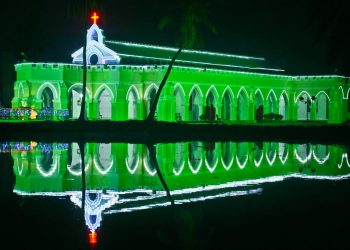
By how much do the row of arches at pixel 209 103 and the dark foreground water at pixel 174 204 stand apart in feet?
84.8

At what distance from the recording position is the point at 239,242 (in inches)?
284

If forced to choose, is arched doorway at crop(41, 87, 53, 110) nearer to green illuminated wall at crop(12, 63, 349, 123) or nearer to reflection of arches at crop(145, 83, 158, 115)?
green illuminated wall at crop(12, 63, 349, 123)

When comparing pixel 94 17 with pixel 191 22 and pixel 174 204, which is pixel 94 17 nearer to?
pixel 191 22

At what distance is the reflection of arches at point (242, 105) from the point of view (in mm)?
50031

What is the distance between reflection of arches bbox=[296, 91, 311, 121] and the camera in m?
54.0

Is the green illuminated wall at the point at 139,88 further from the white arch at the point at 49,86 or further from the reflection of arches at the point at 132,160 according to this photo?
the reflection of arches at the point at 132,160

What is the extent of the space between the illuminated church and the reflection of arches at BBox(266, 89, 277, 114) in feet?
0.31

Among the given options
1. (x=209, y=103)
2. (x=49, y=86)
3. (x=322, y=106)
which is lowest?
(x=322, y=106)

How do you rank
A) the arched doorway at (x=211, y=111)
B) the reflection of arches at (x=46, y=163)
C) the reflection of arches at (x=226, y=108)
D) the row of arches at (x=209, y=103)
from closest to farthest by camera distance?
the reflection of arches at (x=46, y=163)
the row of arches at (x=209, y=103)
the arched doorway at (x=211, y=111)
the reflection of arches at (x=226, y=108)

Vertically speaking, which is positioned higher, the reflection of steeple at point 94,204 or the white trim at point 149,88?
the white trim at point 149,88

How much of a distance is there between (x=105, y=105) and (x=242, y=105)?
12.5 meters

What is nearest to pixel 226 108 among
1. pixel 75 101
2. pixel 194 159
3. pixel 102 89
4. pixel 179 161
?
pixel 102 89

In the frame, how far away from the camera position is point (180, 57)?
1857 inches

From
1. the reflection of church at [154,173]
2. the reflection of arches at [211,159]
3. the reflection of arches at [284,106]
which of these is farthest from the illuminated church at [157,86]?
the reflection of arches at [211,159]
